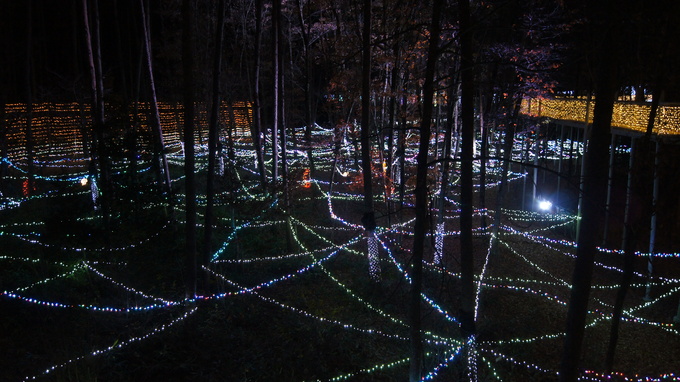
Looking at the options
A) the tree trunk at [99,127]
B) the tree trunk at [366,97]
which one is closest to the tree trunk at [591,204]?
the tree trunk at [366,97]

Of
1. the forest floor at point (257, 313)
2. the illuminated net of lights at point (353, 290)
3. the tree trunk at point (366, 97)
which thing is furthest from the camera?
the tree trunk at point (366, 97)

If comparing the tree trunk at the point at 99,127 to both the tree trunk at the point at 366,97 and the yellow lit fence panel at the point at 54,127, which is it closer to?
the tree trunk at the point at 366,97

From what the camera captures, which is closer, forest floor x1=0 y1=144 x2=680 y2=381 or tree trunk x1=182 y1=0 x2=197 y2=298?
forest floor x1=0 y1=144 x2=680 y2=381

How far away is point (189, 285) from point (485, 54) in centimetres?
1082

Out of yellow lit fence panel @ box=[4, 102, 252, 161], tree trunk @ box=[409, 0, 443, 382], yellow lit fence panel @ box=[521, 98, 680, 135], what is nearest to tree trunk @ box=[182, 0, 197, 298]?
tree trunk @ box=[409, 0, 443, 382]

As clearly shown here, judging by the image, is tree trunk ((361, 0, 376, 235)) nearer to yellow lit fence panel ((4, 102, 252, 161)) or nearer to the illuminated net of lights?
the illuminated net of lights

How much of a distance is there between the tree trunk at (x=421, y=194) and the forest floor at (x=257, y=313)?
29 centimetres

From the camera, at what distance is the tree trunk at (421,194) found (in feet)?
18.0

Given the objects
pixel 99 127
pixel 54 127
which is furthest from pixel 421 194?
pixel 54 127

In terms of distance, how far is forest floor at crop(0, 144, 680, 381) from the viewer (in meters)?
7.36

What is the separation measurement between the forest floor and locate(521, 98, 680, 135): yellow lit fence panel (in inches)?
147

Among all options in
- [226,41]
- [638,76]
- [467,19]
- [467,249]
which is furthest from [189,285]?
[226,41]

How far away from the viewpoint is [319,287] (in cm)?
1073

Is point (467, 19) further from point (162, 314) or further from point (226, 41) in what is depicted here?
point (226, 41)
